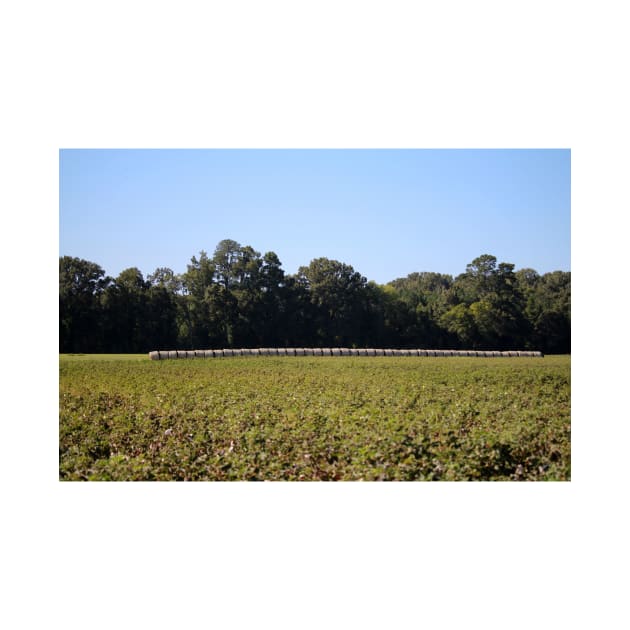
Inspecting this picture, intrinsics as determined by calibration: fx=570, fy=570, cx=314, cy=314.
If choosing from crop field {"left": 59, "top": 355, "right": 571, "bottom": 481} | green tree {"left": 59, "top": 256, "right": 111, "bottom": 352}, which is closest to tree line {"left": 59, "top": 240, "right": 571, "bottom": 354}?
green tree {"left": 59, "top": 256, "right": 111, "bottom": 352}

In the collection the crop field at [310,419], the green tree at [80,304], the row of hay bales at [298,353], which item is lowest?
the crop field at [310,419]

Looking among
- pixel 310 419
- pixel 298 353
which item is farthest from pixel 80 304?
pixel 310 419

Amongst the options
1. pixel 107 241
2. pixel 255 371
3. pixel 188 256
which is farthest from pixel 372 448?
pixel 107 241

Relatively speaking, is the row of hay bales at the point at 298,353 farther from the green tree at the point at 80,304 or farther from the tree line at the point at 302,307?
the green tree at the point at 80,304

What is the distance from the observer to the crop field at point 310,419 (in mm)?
4531

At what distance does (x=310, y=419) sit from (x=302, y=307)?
172 centimetres

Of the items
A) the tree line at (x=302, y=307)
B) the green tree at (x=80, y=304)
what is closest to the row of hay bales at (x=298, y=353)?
the tree line at (x=302, y=307)

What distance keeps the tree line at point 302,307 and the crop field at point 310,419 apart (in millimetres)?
241

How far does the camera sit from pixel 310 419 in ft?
16.4

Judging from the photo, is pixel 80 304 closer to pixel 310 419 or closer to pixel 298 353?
pixel 298 353

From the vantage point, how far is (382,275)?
597cm
